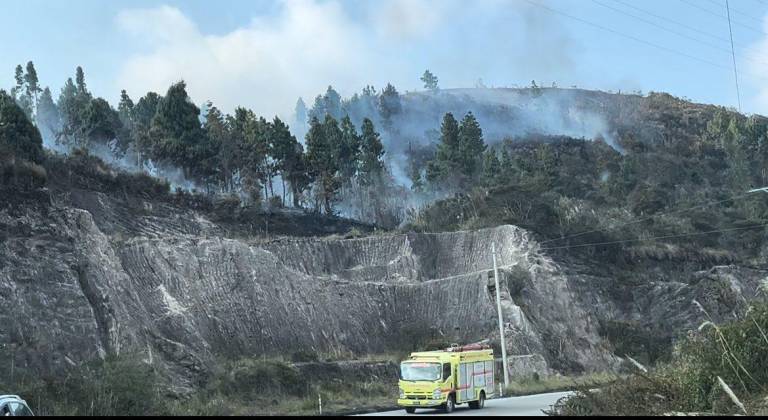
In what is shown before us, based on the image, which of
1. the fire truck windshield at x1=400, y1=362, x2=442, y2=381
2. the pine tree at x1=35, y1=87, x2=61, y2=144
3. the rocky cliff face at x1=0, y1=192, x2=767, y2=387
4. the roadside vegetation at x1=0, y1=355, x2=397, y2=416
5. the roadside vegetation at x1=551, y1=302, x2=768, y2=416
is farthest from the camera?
the pine tree at x1=35, y1=87, x2=61, y2=144

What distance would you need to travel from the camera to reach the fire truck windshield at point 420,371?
34.4 meters

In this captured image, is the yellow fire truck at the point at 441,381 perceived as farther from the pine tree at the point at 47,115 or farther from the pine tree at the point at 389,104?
the pine tree at the point at 389,104

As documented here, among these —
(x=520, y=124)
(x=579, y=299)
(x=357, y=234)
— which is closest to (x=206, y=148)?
(x=357, y=234)

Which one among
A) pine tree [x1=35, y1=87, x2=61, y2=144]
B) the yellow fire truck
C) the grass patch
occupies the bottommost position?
the grass patch

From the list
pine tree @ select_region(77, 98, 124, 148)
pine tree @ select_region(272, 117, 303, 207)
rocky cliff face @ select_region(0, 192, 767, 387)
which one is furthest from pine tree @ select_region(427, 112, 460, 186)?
pine tree @ select_region(77, 98, 124, 148)

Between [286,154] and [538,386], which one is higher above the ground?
→ [286,154]

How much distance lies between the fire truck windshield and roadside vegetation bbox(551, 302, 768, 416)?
38.0ft

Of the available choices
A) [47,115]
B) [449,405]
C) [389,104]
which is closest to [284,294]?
[449,405]

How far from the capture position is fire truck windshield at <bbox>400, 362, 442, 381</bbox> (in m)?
34.4

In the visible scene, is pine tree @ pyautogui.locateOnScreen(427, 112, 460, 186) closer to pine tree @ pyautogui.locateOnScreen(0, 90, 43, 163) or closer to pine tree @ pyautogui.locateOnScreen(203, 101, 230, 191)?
pine tree @ pyautogui.locateOnScreen(203, 101, 230, 191)

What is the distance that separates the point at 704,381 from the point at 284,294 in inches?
1520

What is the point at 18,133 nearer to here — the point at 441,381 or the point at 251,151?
the point at 251,151

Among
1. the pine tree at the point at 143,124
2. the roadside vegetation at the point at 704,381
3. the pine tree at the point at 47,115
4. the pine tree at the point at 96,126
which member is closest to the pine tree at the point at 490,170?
the pine tree at the point at 143,124

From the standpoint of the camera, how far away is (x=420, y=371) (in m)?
34.7
